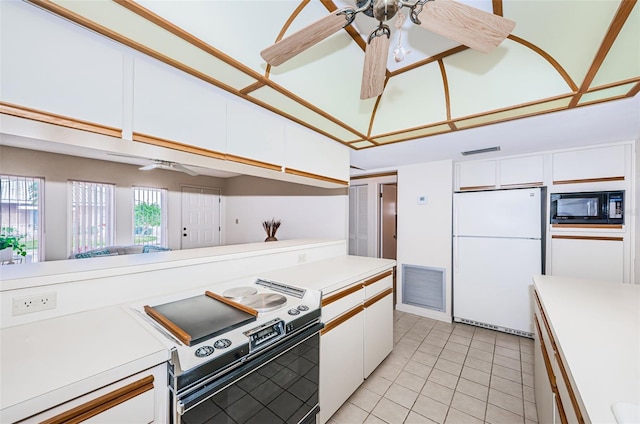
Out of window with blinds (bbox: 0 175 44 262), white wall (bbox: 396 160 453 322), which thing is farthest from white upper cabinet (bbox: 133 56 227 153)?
window with blinds (bbox: 0 175 44 262)

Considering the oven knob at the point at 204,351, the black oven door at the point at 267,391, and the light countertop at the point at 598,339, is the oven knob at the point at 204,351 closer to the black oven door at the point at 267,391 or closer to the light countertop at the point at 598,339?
the black oven door at the point at 267,391

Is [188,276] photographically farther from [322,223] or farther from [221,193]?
[221,193]

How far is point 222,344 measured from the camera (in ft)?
3.30

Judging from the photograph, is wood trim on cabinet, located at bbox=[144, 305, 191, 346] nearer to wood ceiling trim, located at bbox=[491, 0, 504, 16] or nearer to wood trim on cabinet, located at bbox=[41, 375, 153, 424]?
wood trim on cabinet, located at bbox=[41, 375, 153, 424]

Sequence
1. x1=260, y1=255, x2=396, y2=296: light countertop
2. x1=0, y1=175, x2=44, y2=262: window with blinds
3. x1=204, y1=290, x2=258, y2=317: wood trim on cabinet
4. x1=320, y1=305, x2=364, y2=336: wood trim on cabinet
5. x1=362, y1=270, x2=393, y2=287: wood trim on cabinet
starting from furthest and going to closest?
x1=0, y1=175, x2=44, y2=262: window with blinds < x1=362, y1=270, x2=393, y2=287: wood trim on cabinet < x1=260, y1=255, x2=396, y2=296: light countertop < x1=320, y1=305, x2=364, y2=336: wood trim on cabinet < x1=204, y1=290, x2=258, y2=317: wood trim on cabinet

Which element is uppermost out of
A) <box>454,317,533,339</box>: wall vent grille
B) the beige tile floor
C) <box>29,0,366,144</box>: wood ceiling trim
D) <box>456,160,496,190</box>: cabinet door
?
<box>29,0,366,144</box>: wood ceiling trim

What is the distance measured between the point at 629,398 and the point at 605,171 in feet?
9.83

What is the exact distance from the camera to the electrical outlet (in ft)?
3.34

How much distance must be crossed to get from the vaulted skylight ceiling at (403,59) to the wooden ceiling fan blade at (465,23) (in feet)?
0.55

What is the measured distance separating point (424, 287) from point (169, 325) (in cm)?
337

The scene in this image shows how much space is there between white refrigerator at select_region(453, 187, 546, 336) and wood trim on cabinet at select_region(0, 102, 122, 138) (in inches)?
141

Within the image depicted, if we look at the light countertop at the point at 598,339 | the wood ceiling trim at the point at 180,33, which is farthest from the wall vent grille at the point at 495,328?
the wood ceiling trim at the point at 180,33

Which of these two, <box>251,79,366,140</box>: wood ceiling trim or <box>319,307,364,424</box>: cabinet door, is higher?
<box>251,79,366,140</box>: wood ceiling trim

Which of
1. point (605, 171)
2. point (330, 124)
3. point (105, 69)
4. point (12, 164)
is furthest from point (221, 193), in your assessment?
point (605, 171)
